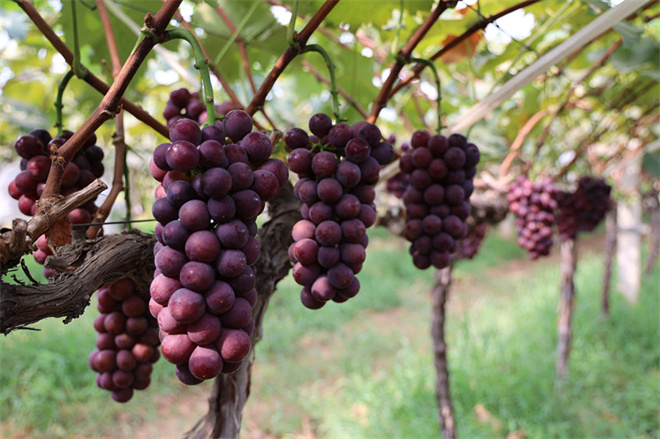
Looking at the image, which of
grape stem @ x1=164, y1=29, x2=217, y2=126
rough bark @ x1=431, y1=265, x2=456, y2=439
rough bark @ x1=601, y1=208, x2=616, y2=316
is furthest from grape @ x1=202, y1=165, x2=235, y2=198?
rough bark @ x1=601, y1=208, x2=616, y2=316

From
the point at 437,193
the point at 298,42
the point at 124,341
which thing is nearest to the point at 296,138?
the point at 298,42

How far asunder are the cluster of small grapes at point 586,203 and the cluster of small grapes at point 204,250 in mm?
2087

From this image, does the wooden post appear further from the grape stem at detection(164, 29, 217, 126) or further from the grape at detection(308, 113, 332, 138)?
the grape stem at detection(164, 29, 217, 126)

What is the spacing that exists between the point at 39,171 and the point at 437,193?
0.80m

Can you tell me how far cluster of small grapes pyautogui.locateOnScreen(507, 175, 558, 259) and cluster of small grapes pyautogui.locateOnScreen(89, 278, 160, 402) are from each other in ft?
5.81

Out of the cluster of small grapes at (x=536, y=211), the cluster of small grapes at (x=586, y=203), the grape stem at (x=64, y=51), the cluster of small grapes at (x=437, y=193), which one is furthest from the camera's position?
the cluster of small grapes at (x=586, y=203)

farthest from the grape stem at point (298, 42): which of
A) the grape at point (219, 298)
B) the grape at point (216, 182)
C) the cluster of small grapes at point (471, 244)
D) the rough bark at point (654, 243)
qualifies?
the rough bark at point (654, 243)

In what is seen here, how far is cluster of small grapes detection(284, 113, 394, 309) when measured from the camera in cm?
79

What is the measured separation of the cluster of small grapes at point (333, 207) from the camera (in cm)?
79

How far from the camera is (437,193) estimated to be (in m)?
1.04

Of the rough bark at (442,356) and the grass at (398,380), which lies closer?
the rough bark at (442,356)

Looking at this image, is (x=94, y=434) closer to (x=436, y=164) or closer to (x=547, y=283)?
(x=436, y=164)

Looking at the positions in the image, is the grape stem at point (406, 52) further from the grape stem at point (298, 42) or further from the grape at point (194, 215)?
the grape at point (194, 215)

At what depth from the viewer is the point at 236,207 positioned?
0.61 m
